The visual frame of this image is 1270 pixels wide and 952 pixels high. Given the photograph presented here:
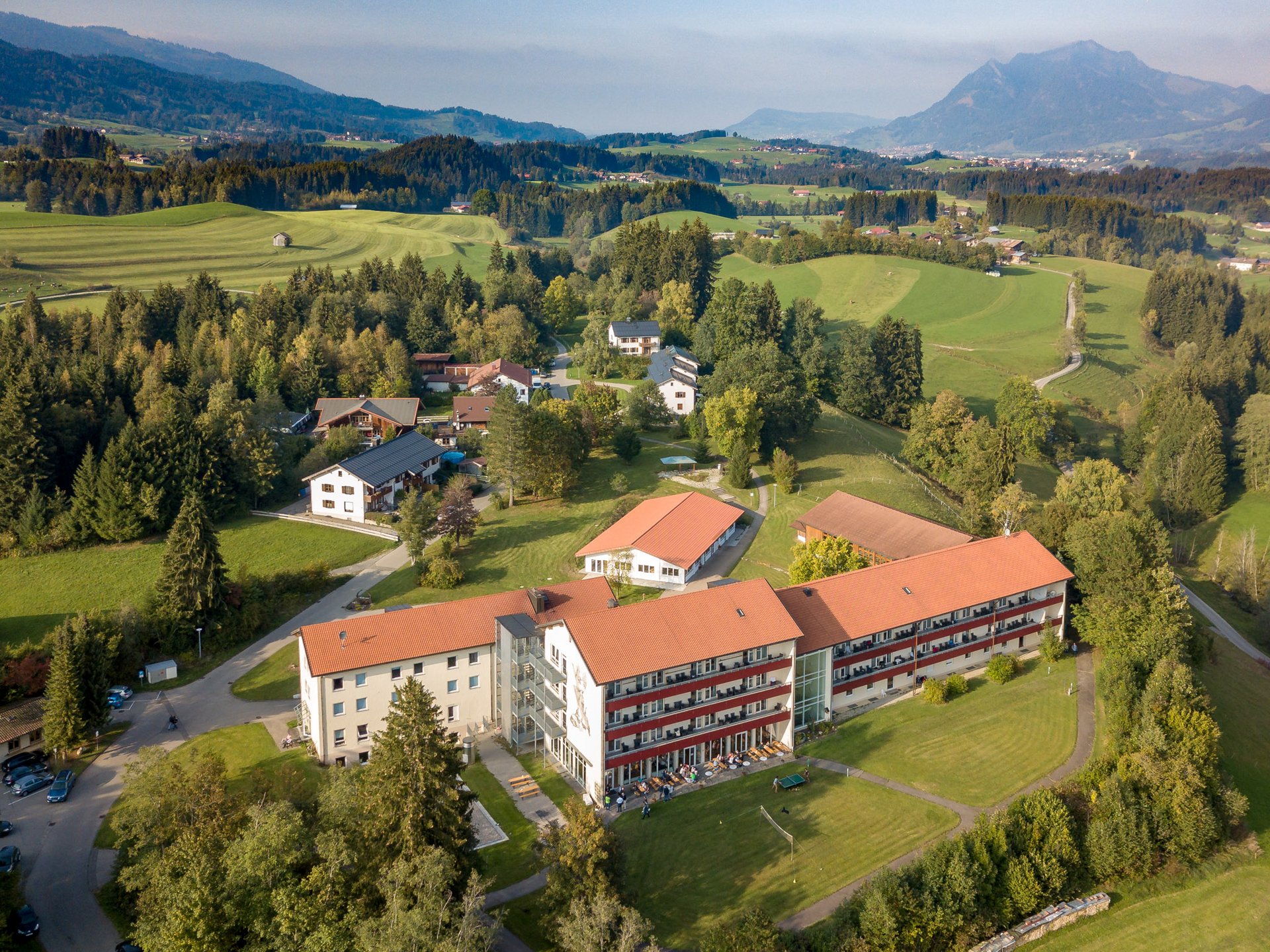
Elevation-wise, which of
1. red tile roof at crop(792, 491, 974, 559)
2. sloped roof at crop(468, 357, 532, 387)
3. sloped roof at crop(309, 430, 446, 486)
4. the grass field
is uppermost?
the grass field

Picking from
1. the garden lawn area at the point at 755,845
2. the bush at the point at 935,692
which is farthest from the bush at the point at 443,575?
the bush at the point at 935,692

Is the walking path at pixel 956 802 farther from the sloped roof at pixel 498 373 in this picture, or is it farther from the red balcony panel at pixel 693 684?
the sloped roof at pixel 498 373

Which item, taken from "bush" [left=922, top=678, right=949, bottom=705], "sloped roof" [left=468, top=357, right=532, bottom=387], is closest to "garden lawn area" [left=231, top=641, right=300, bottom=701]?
"bush" [left=922, top=678, right=949, bottom=705]

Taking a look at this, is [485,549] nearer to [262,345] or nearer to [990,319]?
[262,345]

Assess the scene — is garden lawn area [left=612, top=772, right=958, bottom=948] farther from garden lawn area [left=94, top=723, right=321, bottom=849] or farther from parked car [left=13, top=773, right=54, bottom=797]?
parked car [left=13, top=773, right=54, bottom=797]

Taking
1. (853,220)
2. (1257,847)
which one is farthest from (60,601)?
(853,220)

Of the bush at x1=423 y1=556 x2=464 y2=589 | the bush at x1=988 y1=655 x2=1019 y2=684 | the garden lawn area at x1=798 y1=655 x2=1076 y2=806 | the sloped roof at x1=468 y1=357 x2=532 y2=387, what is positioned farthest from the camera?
the sloped roof at x1=468 y1=357 x2=532 y2=387
